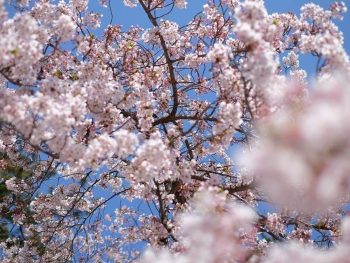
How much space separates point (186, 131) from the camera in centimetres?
568

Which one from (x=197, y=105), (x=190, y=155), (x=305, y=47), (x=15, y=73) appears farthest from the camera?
(x=197, y=105)

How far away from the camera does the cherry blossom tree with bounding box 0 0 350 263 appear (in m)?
1.63

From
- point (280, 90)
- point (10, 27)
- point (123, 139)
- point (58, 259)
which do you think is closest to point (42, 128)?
point (123, 139)

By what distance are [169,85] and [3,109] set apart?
442 centimetres

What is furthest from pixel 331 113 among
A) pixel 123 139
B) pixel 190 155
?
pixel 190 155

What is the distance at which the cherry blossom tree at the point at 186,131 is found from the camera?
1635mm

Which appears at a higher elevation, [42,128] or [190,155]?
[190,155]

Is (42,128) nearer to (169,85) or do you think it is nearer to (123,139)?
(123,139)

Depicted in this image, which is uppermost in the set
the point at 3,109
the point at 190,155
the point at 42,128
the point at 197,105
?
the point at 197,105

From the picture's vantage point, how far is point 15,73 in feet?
14.2

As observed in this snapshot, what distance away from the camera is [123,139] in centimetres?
415

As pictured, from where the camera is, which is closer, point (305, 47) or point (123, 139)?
point (123, 139)

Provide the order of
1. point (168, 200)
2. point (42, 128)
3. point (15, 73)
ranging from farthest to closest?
point (168, 200) < point (15, 73) < point (42, 128)

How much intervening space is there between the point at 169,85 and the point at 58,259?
4.59m
